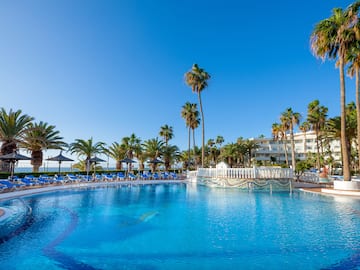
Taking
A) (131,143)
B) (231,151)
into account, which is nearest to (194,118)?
(131,143)

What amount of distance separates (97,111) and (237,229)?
29101mm

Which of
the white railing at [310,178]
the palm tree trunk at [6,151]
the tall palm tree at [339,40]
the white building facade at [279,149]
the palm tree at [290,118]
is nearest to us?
the tall palm tree at [339,40]

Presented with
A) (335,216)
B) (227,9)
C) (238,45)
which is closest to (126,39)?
(227,9)

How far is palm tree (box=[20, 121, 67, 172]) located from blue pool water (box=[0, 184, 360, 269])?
15.6 meters

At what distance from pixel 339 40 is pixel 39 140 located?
100 feet

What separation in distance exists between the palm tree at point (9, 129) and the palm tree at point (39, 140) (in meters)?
1.79

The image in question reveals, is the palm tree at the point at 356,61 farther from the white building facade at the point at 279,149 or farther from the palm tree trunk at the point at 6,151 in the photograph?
the white building facade at the point at 279,149

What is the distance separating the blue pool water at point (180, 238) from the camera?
4.74 m

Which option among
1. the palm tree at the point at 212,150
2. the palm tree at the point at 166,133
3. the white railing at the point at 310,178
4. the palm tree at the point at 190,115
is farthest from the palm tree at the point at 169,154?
the white railing at the point at 310,178

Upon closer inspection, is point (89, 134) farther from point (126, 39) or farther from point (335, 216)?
point (335, 216)

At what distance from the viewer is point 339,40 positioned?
50.3 ft

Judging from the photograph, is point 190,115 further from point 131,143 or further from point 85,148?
point 85,148

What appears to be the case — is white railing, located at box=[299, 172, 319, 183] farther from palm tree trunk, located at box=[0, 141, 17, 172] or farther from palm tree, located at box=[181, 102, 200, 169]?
palm tree trunk, located at box=[0, 141, 17, 172]

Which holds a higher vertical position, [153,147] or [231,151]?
[153,147]
